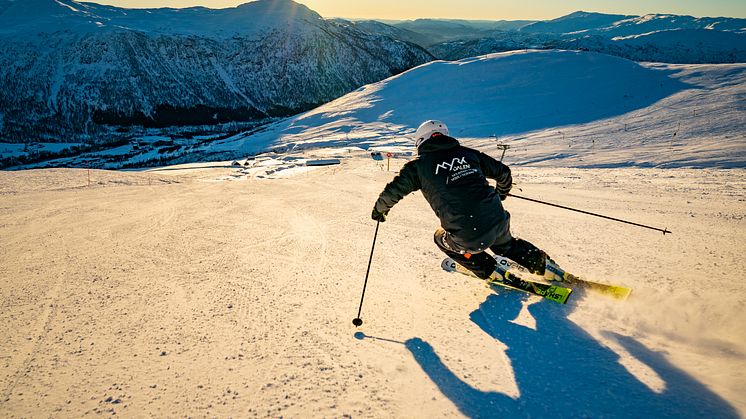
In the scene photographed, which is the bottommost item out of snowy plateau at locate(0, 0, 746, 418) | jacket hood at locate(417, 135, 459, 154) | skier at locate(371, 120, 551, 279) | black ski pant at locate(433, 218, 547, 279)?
snowy plateau at locate(0, 0, 746, 418)

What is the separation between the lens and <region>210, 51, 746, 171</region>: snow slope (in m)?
20.0

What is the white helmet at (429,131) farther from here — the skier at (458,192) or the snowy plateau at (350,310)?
the snowy plateau at (350,310)

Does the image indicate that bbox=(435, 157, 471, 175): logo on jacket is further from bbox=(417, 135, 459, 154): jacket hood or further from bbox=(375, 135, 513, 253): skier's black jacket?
bbox=(417, 135, 459, 154): jacket hood

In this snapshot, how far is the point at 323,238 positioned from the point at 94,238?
462 centimetres

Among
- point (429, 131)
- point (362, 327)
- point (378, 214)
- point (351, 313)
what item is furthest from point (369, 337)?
point (429, 131)

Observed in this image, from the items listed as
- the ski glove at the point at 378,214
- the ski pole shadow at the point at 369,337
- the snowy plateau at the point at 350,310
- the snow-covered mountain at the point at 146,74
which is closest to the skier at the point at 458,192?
the ski glove at the point at 378,214

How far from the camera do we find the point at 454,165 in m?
3.96

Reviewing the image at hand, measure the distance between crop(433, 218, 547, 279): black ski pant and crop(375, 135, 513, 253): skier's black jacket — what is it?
A: 0.24 meters

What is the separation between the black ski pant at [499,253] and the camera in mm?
4410

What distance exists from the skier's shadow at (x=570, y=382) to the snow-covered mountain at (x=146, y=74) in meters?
178

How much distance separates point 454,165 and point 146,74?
7980 inches

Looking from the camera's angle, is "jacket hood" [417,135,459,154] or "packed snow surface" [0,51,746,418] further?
"jacket hood" [417,135,459,154]

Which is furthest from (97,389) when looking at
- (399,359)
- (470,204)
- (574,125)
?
(574,125)

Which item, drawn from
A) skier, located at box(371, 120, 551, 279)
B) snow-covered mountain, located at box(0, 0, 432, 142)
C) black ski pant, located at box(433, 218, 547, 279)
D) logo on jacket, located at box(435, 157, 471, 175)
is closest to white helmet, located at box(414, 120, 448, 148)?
skier, located at box(371, 120, 551, 279)
